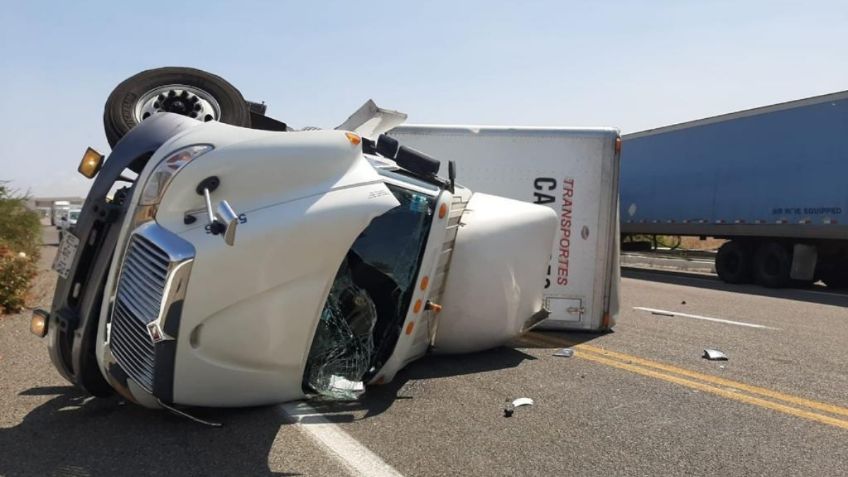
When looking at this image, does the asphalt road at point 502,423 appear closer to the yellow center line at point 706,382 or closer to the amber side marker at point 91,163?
the yellow center line at point 706,382

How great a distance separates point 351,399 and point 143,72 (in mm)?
2527

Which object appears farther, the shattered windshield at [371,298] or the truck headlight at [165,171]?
the shattered windshield at [371,298]

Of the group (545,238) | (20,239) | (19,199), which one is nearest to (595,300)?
(545,238)

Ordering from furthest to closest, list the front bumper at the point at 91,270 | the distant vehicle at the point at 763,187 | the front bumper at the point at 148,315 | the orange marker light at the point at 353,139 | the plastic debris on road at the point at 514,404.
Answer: the distant vehicle at the point at 763,187 → the plastic debris on road at the point at 514,404 → the orange marker light at the point at 353,139 → the front bumper at the point at 91,270 → the front bumper at the point at 148,315

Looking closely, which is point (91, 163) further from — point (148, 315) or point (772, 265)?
point (772, 265)

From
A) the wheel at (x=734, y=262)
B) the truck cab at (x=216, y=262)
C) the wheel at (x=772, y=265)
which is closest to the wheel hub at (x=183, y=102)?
the truck cab at (x=216, y=262)

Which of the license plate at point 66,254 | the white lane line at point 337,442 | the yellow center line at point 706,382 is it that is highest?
the license plate at point 66,254

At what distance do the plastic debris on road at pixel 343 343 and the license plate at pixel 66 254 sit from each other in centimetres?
138

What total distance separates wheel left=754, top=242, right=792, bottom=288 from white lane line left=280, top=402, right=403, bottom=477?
14290 millimetres

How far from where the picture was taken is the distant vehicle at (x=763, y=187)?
14.4 m

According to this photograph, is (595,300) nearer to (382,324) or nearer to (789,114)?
(382,324)

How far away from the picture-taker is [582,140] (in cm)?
733

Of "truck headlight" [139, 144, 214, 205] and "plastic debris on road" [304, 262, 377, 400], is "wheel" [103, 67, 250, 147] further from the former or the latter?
"plastic debris on road" [304, 262, 377, 400]

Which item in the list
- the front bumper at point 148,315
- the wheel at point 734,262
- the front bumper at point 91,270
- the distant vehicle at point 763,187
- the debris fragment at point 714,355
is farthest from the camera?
the wheel at point 734,262
